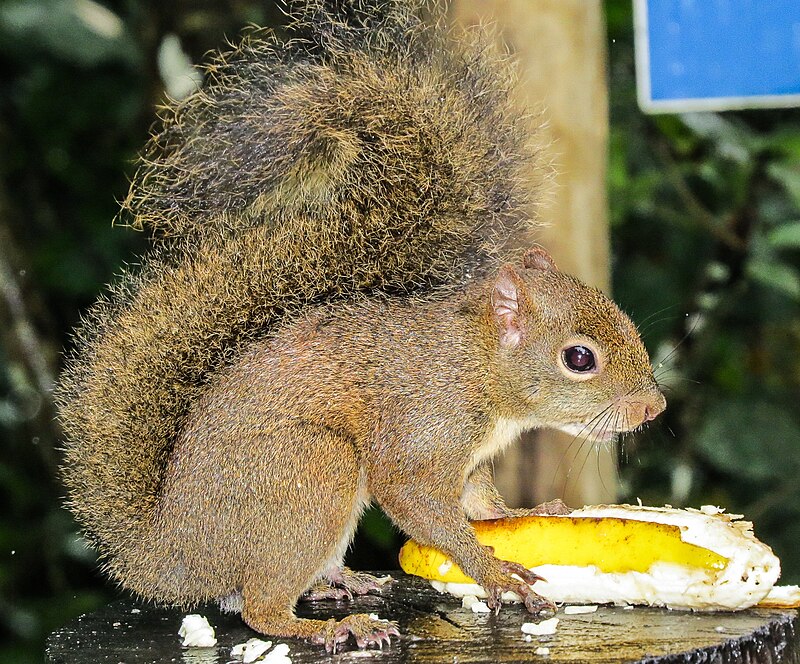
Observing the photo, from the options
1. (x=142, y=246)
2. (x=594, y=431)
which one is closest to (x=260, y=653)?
(x=594, y=431)

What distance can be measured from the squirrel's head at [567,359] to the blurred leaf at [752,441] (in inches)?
60.4

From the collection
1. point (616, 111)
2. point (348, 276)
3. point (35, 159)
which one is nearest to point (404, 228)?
point (348, 276)

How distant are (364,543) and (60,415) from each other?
2.14m

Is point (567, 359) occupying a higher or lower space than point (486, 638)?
higher

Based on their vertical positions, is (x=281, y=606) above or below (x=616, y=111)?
below

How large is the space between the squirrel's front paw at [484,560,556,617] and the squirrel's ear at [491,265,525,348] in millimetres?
424

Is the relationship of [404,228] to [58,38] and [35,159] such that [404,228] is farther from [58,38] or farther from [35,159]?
[35,159]

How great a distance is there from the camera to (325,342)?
6.61 feet

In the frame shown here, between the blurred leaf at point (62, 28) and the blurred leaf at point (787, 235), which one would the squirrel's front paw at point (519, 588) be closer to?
the blurred leaf at point (787, 235)

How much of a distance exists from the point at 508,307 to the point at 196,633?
2.72 feet

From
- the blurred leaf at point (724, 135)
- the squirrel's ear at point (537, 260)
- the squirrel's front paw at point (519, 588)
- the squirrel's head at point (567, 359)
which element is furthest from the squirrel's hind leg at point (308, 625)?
the blurred leaf at point (724, 135)

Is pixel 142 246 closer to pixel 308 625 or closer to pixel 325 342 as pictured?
pixel 325 342

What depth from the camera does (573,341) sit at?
208 centimetres

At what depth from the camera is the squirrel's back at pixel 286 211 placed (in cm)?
199
